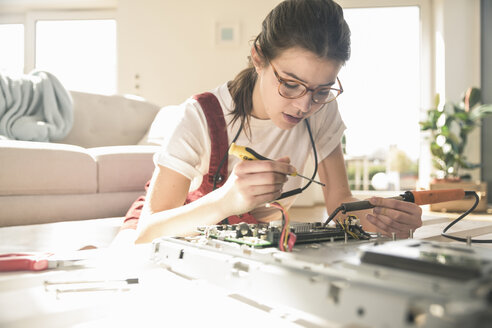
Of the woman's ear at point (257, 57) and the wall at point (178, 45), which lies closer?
the woman's ear at point (257, 57)

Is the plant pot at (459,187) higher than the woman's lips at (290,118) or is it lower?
lower

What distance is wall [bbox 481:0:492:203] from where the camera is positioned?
3973mm

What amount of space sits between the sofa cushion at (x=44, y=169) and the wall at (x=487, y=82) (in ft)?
12.3

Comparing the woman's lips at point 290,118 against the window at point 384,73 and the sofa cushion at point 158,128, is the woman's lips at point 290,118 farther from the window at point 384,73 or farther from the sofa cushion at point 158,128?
the window at point 384,73

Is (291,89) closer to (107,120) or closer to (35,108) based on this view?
(35,108)

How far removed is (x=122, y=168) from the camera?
199 cm

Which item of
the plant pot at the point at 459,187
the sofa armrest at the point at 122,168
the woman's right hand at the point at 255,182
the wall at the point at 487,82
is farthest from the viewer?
the wall at the point at 487,82

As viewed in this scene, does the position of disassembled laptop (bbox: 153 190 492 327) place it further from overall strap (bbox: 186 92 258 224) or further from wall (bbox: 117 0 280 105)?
wall (bbox: 117 0 280 105)

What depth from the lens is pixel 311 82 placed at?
0.85m

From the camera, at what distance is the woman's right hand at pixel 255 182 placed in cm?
63

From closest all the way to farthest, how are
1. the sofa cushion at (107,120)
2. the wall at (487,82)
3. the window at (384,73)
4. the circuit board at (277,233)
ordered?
1. the circuit board at (277,233)
2. the sofa cushion at (107,120)
3. the wall at (487,82)
4. the window at (384,73)

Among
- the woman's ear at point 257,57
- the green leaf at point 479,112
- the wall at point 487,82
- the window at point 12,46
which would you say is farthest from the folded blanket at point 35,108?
the wall at point 487,82

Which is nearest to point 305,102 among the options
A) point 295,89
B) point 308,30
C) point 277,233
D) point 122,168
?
point 295,89

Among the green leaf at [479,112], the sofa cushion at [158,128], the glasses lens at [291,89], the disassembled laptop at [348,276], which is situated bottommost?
the disassembled laptop at [348,276]
